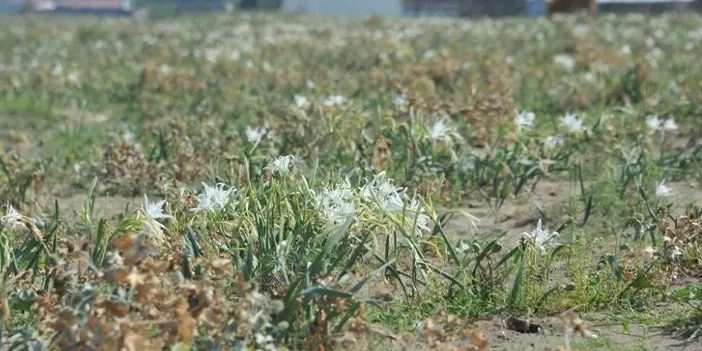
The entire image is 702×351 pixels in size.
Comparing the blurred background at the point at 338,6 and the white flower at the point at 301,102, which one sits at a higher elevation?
the white flower at the point at 301,102

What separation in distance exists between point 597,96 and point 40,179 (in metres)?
4.93

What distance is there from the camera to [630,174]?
18.6ft

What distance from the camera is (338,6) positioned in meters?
65.9

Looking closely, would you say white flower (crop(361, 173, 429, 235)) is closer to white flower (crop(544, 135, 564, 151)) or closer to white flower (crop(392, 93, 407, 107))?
white flower (crop(544, 135, 564, 151))

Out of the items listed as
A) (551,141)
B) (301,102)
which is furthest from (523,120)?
(301,102)

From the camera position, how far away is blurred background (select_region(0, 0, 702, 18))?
1549 inches

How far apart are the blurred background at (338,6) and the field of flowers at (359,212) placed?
28.0 metres

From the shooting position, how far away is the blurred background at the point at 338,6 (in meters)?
39.3

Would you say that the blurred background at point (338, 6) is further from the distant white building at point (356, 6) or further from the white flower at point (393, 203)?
the white flower at point (393, 203)

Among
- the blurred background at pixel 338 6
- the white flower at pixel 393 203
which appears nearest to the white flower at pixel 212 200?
the white flower at pixel 393 203

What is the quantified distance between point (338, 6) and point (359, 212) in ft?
205

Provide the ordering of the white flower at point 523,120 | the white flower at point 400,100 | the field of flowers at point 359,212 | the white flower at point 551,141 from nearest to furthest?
the field of flowers at point 359,212, the white flower at point 523,120, the white flower at point 551,141, the white flower at point 400,100

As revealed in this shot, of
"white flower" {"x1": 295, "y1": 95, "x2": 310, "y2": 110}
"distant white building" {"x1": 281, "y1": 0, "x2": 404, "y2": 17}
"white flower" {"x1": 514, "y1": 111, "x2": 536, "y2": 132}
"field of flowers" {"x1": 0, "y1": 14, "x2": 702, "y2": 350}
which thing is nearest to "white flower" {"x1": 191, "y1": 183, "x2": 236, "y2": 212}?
"field of flowers" {"x1": 0, "y1": 14, "x2": 702, "y2": 350}

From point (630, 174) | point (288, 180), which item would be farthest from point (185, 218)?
point (630, 174)
